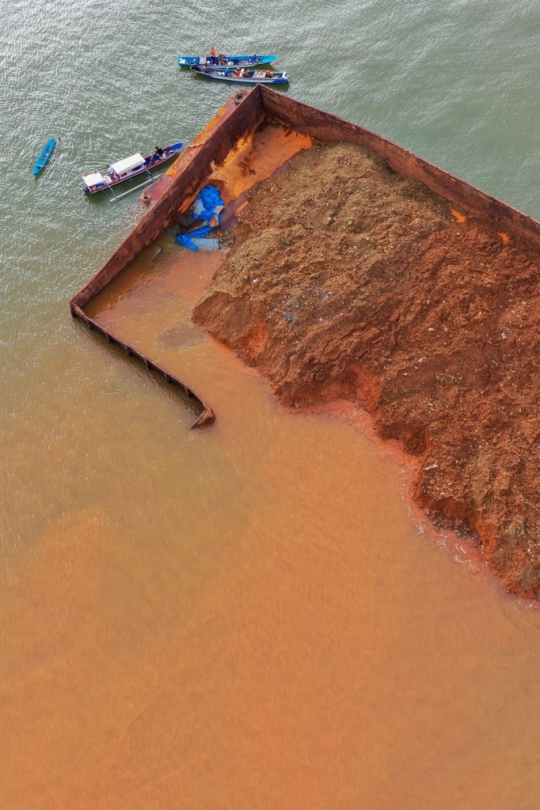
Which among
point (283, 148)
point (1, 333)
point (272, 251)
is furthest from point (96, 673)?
point (283, 148)

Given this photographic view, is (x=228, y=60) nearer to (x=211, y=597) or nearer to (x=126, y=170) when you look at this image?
(x=126, y=170)

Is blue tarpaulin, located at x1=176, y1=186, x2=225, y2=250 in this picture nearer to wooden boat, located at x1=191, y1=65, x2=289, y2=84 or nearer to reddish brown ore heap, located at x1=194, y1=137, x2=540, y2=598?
reddish brown ore heap, located at x1=194, y1=137, x2=540, y2=598

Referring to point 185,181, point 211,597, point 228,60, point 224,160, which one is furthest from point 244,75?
point 211,597

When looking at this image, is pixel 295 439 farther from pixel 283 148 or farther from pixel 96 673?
pixel 283 148

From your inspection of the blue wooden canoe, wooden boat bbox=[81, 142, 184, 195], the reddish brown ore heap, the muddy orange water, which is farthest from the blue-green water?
the blue wooden canoe

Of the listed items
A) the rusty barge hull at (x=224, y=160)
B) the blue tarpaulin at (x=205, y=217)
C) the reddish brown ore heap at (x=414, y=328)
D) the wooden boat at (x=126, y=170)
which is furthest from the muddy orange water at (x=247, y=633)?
the wooden boat at (x=126, y=170)
